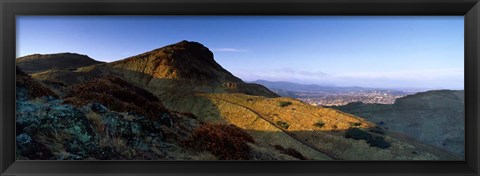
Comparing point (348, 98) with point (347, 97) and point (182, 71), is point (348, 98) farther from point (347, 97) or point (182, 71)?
point (182, 71)

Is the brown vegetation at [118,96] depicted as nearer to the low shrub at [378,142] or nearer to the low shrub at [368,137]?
the low shrub at [368,137]

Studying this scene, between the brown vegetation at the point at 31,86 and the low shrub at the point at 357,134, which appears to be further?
the low shrub at the point at 357,134

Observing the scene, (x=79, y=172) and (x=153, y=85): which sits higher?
(x=153, y=85)

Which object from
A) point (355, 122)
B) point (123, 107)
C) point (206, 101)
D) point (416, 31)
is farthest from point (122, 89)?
point (416, 31)

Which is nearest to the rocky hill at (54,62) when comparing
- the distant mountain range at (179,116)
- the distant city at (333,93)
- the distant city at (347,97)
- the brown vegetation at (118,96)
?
the distant mountain range at (179,116)

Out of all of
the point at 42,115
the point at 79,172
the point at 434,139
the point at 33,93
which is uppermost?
the point at 33,93

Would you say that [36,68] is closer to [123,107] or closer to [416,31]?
[123,107]

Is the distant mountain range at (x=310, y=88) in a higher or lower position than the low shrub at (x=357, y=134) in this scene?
higher
